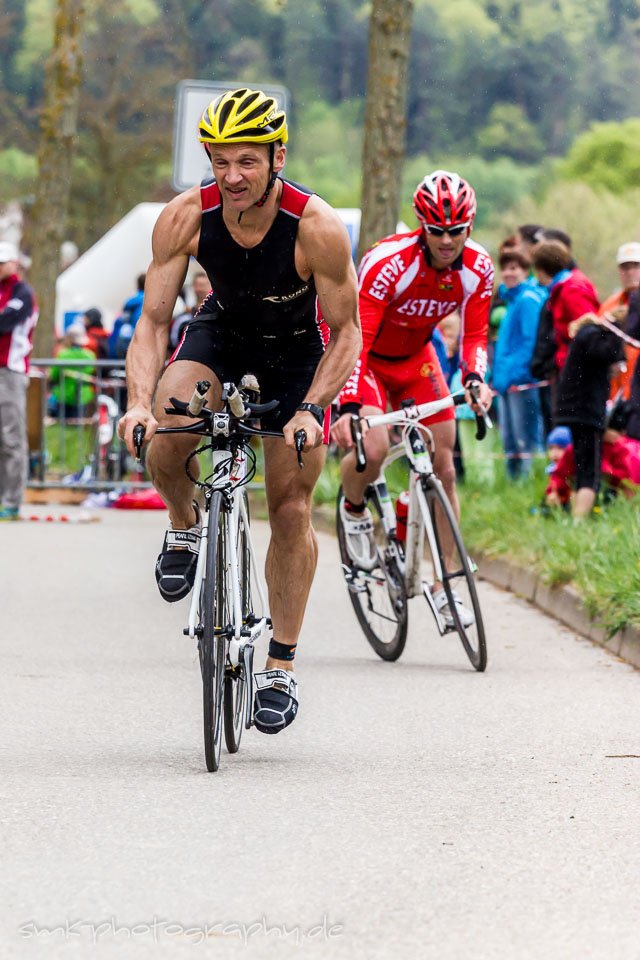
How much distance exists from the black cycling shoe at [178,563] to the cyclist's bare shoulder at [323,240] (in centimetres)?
99

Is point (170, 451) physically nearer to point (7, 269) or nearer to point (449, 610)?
point (449, 610)

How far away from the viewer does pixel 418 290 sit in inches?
339

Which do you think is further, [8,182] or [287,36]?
[287,36]

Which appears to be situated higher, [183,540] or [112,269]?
[183,540]

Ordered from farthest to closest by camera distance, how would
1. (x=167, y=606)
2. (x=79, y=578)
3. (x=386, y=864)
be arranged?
(x=79, y=578), (x=167, y=606), (x=386, y=864)

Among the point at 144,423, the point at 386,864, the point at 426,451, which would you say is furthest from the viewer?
the point at 426,451

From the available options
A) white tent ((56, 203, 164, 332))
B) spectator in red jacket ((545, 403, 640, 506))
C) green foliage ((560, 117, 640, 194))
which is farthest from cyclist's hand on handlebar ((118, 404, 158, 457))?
green foliage ((560, 117, 640, 194))

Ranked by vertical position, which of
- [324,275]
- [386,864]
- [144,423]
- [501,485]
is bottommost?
[501,485]

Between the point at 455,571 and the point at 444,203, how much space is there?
1684 millimetres

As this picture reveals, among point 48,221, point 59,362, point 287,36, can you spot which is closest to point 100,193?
point 48,221

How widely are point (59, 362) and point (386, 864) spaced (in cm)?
1503

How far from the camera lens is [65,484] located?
19234 mm

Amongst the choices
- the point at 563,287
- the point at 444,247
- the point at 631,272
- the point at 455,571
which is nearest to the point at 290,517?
the point at 455,571

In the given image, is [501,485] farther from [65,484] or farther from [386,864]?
[386,864]
